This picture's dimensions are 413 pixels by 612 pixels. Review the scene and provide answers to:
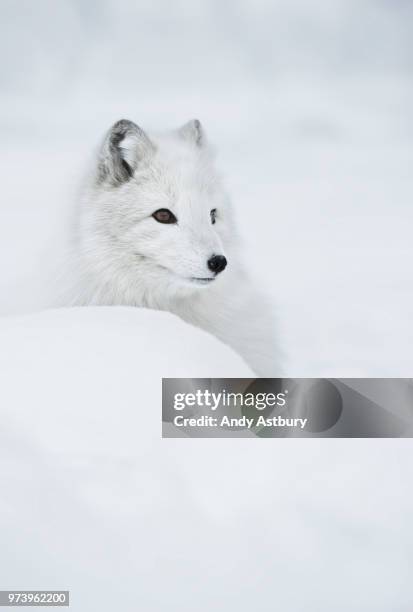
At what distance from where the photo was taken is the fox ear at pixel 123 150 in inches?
91.2

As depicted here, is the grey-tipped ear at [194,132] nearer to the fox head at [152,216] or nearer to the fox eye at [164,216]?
the fox head at [152,216]

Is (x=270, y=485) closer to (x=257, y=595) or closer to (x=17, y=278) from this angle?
(x=257, y=595)

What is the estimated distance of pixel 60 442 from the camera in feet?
4.89

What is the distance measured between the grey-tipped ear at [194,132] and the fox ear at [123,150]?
0.80 ft

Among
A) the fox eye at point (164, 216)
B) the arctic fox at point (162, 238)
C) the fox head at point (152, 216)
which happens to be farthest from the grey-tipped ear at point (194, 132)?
the fox eye at point (164, 216)

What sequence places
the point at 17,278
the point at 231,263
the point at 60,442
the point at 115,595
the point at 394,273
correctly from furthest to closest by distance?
1. the point at 394,273
2. the point at 17,278
3. the point at 231,263
4. the point at 60,442
5. the point at 115,595

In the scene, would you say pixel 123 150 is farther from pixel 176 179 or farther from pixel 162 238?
pixel 162 238

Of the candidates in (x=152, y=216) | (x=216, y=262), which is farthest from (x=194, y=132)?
(x=216, y=262)

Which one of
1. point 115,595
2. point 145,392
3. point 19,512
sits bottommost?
point 115,595

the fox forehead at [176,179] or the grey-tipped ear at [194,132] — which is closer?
the fox forehead at [176,179]

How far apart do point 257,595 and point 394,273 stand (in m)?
2.97

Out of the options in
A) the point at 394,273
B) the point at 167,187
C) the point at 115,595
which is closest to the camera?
the point at 115,595

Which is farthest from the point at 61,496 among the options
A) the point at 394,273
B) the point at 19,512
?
the point at 394,273

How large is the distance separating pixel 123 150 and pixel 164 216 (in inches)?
11.0
